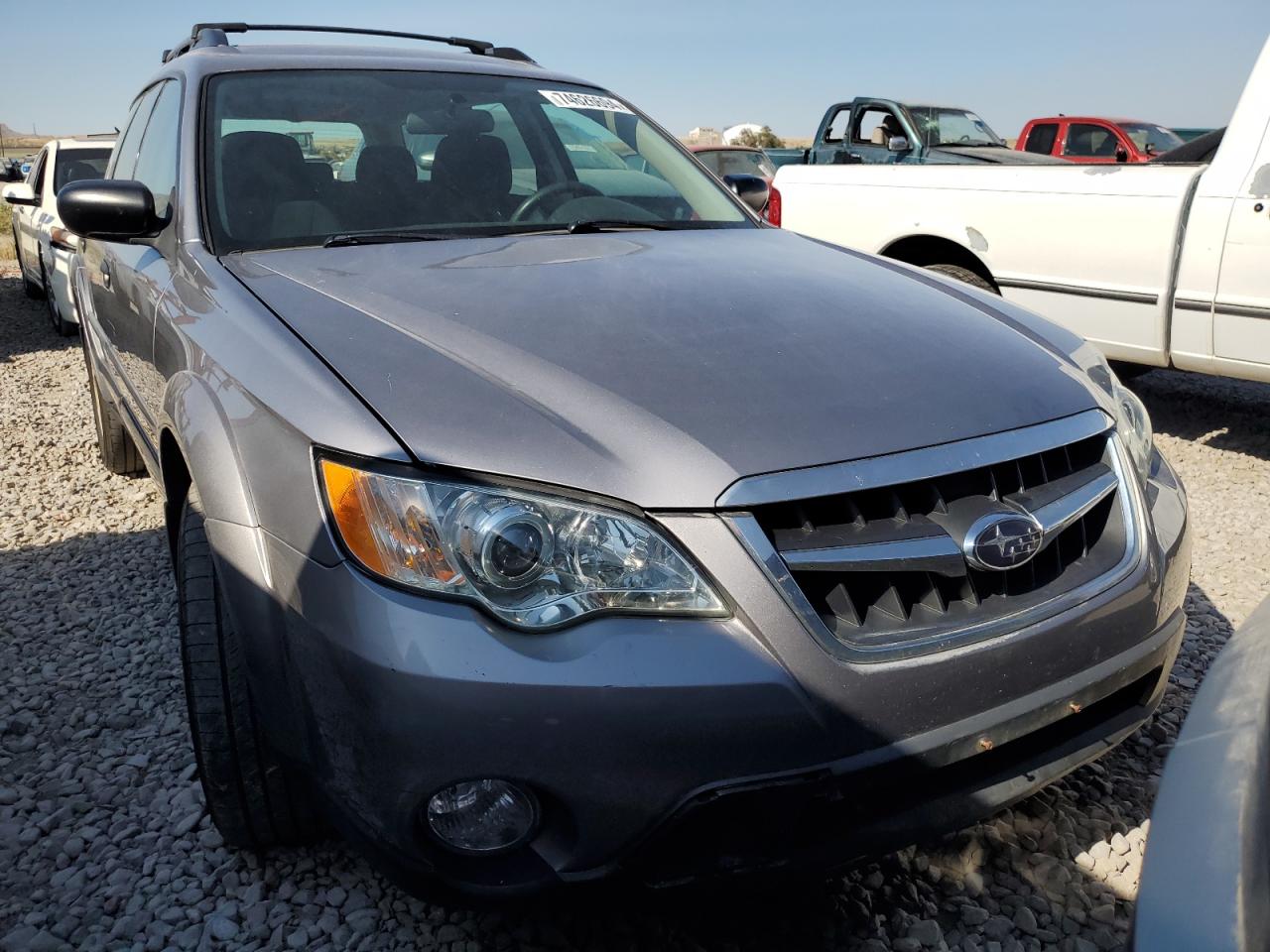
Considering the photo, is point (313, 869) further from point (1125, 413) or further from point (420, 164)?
point (1125, 413)

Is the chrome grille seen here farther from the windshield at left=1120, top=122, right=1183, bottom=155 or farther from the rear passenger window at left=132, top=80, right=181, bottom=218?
the windshield at left=1120, top=122, right=1183, bottom=155

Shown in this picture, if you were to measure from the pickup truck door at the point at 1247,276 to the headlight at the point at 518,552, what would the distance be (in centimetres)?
396

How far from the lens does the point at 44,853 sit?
2.23 meters

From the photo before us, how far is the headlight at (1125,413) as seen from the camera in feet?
6.93

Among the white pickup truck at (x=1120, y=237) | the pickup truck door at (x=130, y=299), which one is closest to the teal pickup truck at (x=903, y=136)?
the white pickup truck at (x=1120, y=237)

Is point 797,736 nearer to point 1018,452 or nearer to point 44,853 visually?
point 1018,452

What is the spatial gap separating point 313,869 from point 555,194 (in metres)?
1.87

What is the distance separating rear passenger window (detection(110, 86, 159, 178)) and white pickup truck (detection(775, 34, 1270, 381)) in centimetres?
265

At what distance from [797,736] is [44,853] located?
5.62 ft

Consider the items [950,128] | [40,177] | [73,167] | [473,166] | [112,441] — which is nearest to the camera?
[473,166]

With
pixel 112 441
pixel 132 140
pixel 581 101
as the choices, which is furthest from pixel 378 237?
pixel 112 441

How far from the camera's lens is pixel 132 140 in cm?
387

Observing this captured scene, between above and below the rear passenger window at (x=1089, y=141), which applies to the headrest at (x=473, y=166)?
above

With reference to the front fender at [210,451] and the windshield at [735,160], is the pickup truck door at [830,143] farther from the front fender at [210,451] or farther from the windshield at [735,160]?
the front fender at [210,451]
